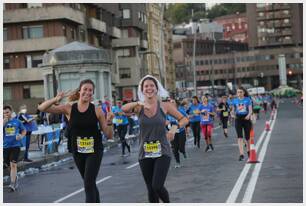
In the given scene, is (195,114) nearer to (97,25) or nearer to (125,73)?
(97,25)


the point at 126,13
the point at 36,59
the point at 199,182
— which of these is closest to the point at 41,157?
the point at 199,182

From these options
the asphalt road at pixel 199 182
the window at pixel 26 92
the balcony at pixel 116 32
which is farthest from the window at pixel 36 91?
the asphalt road at pixel 199 182

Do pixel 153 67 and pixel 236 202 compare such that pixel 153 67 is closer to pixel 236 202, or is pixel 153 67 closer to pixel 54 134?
pixel 54 134

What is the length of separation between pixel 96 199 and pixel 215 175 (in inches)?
221

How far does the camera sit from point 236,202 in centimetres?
1031

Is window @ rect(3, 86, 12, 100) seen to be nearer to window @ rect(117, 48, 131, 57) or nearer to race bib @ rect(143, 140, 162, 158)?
window @ rect(117, 48, 131, 57)

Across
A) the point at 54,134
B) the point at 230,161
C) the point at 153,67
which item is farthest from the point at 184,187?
the point at 153,67

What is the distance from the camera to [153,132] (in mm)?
8602

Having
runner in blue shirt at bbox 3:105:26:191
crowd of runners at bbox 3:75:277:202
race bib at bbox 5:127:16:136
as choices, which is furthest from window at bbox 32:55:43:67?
crowd of runners at bbox 3:75:277:202

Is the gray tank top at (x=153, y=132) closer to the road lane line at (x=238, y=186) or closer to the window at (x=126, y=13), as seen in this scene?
the road lane line at (x=238, y=186)

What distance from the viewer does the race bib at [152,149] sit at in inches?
336

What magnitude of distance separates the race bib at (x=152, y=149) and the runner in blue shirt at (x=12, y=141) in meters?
6.00

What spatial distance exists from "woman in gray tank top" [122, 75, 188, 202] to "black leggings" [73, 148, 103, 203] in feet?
1.97

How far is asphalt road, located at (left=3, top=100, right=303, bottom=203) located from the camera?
36.7ft
